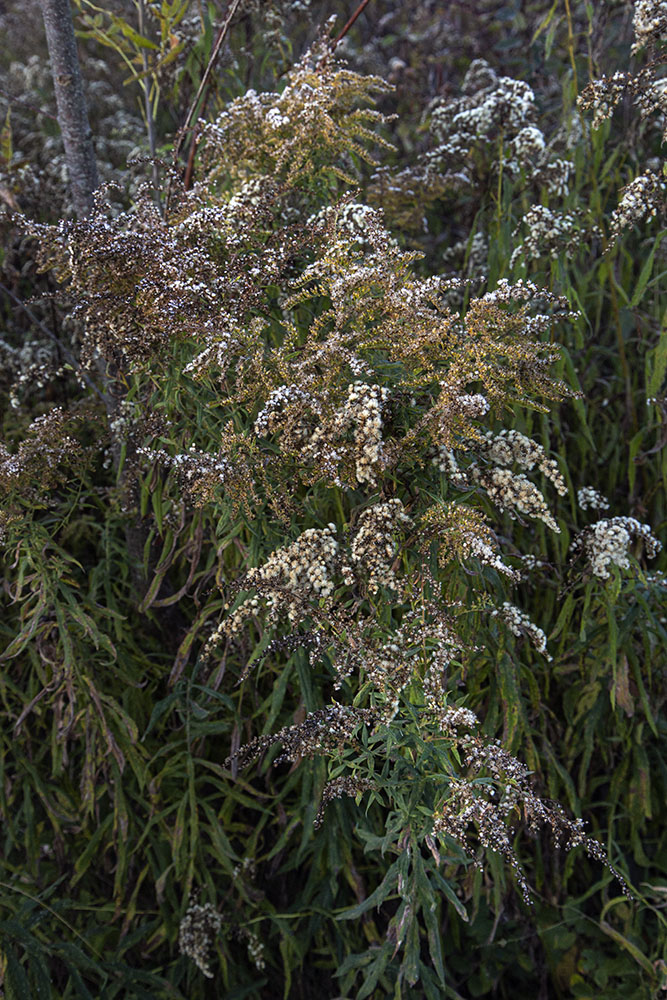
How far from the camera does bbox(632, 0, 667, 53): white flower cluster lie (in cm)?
179

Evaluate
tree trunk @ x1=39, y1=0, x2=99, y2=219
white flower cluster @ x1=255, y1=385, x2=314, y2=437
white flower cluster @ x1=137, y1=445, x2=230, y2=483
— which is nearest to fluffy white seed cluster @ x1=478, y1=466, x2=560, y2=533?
white flower cluster @ x1=255, y1=385, x2=314, y2=437

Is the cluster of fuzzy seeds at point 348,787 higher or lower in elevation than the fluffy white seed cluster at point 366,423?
lower

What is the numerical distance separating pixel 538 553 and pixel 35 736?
1414 millimetres

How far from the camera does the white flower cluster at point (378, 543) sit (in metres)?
1.41

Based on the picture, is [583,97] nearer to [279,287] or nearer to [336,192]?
[336,192]

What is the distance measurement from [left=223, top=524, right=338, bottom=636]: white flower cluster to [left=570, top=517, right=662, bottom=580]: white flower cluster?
2.02 ft

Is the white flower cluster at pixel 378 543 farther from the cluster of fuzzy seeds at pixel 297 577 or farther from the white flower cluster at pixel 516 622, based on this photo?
the white flower cluster at pixel 516 622

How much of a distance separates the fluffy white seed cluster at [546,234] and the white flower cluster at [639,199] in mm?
163

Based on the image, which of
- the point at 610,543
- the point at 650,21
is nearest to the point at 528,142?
the point at 650,21

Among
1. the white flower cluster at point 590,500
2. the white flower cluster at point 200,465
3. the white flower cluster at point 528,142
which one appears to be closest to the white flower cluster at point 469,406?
the white flower cluster at point 200,465

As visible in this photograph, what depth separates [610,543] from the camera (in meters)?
1.78

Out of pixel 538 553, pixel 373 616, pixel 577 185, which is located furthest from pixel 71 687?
pixel 577 185

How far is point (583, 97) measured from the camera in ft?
6.22

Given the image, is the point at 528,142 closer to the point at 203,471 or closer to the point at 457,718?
the point at 203,471
